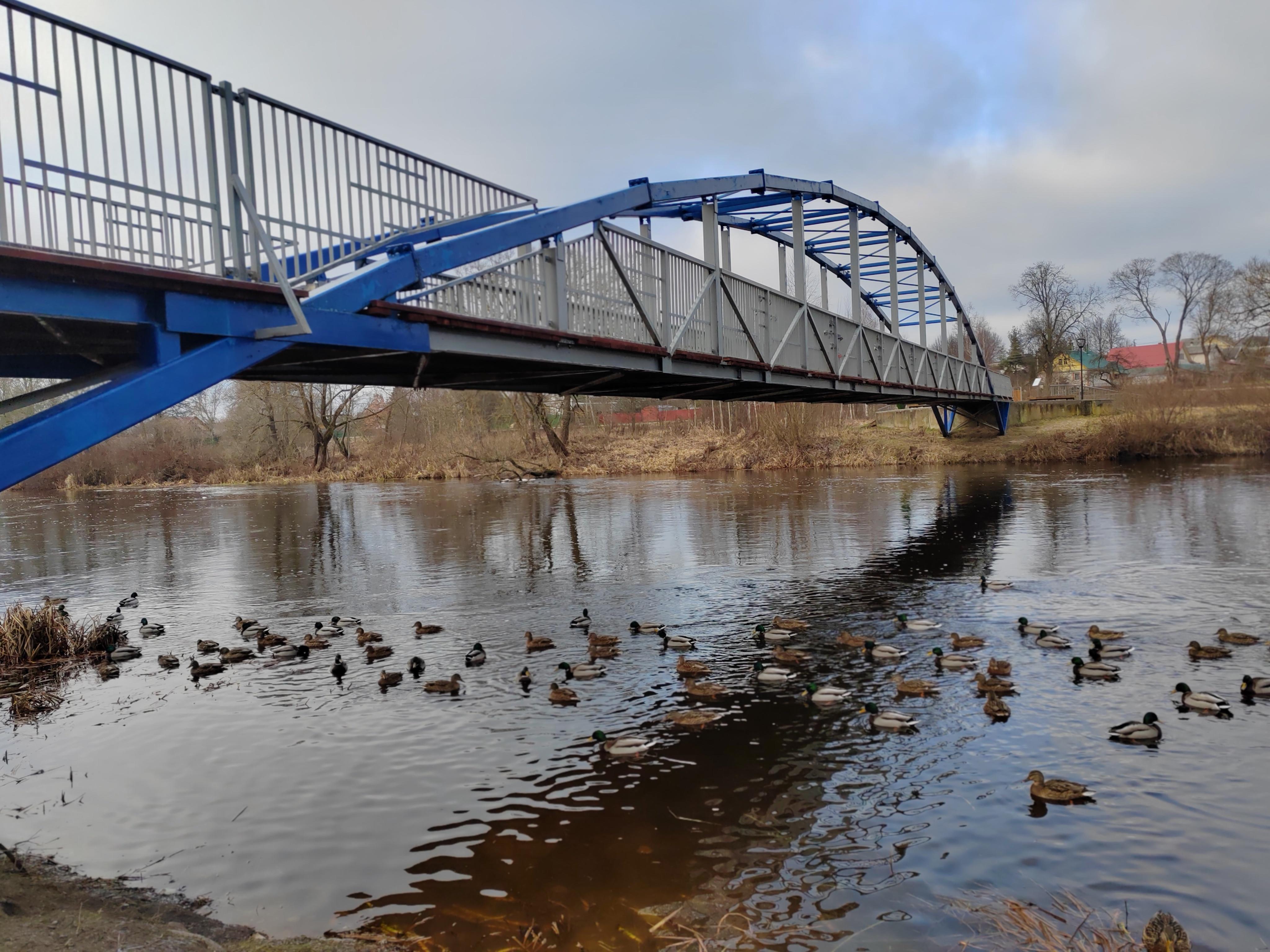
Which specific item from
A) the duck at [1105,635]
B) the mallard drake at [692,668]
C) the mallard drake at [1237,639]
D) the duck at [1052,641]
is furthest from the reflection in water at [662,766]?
the duck at [1105,635]

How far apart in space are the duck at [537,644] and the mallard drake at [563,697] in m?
2.12

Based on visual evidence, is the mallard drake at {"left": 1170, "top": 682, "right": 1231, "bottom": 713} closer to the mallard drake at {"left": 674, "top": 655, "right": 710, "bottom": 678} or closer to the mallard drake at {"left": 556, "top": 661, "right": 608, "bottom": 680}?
the mallard drake at {"left": 674, "top": 655, "right": 710, "bottom": 678}

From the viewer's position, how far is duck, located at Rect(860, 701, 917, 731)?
27.9 ft

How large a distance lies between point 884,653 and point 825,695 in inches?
80.9

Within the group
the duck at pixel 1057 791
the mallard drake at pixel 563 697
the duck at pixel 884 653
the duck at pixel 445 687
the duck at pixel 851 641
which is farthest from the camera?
the duck at pixel 851 641

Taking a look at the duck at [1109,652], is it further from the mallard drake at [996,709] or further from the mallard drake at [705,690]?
the mallard drake at [705,690]

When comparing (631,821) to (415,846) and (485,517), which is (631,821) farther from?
(485,517)

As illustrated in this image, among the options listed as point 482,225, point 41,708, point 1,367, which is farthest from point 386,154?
point 41,708

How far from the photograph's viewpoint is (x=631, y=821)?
6789 millimetres

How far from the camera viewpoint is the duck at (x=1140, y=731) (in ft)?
25.8

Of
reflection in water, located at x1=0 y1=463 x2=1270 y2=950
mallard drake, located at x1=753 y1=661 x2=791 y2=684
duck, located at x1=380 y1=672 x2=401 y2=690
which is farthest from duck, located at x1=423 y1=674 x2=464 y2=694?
mallard drake, located at x1=753 y1=661 x2=791 y2=684

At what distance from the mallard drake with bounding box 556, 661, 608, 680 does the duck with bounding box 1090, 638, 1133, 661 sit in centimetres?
597

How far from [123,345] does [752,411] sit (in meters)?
45.7

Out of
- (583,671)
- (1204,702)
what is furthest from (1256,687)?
(583,671)
